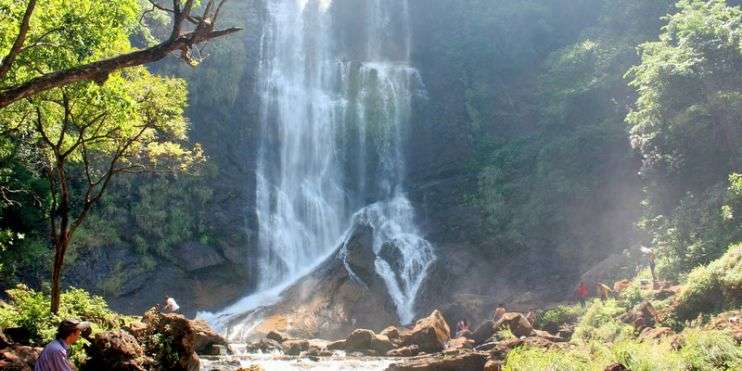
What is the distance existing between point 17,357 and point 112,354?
5.05ft

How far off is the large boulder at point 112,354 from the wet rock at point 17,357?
3.13ft

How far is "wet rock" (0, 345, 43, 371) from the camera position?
868 cm

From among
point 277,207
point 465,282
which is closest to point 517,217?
point 465,282

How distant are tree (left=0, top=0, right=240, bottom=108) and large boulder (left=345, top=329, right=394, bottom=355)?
13.2 metres

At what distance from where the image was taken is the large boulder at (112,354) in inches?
390

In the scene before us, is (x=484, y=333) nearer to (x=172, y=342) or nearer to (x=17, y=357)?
(x=172, y=342)

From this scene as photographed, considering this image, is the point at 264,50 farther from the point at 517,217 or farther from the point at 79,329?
the point at 79,329

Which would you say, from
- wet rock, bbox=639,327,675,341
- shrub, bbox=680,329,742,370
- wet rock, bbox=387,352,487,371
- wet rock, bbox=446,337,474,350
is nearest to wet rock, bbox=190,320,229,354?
wet rock, bbox=387,352,487,371

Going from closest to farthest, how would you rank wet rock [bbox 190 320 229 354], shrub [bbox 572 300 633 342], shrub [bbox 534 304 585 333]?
1. shrub [bbox 572 300 633 342]
2. wet rock [bbox 190 320 229 354]
3. shrub [bbox 534 304 585 333]

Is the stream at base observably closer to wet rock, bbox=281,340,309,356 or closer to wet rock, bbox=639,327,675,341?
wet rock, bbox=281,340,309,356

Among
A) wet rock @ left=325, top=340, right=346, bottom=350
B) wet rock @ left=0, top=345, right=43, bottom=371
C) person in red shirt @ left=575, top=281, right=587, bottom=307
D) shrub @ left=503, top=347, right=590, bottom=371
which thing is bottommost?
wet rock @ left=325, top=340, right=346, bottom=350

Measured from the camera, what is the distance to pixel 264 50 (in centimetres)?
4138

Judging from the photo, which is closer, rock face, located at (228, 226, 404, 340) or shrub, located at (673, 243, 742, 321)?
shrub, located at (673, 243, 742, 321)

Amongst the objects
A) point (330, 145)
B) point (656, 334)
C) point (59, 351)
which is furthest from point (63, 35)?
point (330, 145)
